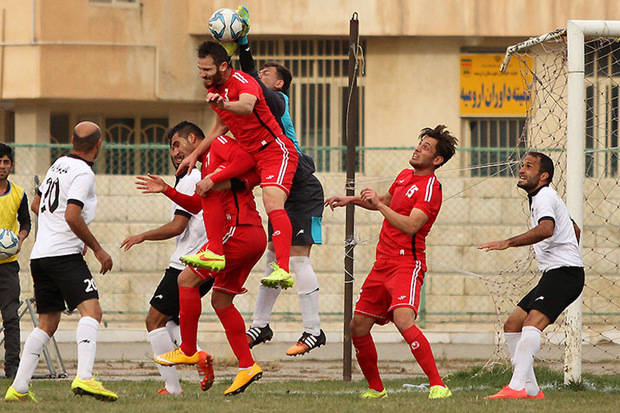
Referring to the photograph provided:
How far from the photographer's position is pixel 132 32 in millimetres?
20281

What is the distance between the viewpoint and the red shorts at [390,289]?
29.3 feet

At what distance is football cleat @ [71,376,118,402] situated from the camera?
8195 millimetres

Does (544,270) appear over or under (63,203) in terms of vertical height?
under

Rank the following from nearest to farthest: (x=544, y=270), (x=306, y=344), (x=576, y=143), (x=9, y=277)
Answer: (x=544, y=270) < (x=306, y=344) < (x=576, y=143) < (x=9, y=277)

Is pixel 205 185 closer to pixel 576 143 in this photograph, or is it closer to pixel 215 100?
pixel 215 100

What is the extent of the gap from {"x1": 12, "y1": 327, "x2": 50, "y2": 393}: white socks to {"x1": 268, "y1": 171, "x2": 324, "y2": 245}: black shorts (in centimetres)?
231

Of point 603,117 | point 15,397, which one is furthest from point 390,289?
point 603,117

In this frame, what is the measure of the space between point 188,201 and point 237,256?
78 cm

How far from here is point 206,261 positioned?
8.31 meters

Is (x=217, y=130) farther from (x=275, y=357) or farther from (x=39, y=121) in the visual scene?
(x=39, y=121)

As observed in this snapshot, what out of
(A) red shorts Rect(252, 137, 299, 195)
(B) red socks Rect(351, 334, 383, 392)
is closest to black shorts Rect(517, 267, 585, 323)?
(B) red socks Rect(351, 334, 383, 392)

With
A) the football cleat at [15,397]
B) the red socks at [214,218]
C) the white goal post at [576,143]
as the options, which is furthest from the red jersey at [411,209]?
the football cleat at [15,397]

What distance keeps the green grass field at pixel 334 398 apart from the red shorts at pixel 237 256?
3.10 ft

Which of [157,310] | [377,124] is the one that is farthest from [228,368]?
[377,124]
